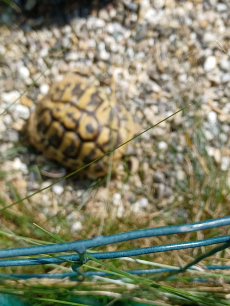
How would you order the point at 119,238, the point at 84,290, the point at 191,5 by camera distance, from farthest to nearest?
the point at 191,5 → the point at 84,290 → the point at 119,238

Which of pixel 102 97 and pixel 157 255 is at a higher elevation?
pixel 102 97

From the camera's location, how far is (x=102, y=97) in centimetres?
128

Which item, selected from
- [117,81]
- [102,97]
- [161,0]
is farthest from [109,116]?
[161,0]

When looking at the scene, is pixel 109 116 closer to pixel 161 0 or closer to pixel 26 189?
pixel 26 189

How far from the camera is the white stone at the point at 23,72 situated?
1.40 m

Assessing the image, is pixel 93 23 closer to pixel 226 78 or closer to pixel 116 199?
pixel 226 78

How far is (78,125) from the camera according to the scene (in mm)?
1196

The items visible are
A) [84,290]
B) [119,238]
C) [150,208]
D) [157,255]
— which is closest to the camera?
[119,238]

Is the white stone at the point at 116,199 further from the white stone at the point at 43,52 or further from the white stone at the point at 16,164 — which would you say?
the white stone at the point at 43,52

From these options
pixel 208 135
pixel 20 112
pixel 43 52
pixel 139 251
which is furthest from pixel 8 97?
pixel 139 251

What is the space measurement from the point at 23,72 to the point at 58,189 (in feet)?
1.78

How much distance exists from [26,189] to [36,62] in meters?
0.57

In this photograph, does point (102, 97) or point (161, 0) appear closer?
point (102, 97)

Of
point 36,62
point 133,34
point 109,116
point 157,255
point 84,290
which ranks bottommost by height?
point 84,290
